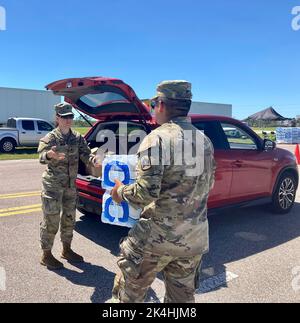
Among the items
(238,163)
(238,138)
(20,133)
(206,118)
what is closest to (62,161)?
(206,118)

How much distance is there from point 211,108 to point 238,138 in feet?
126

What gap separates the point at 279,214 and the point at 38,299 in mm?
4617

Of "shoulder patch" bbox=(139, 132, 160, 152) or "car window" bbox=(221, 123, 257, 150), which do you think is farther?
"car window" bbox=(221, 123, 257, 150)

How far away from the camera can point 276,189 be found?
616 centimetres

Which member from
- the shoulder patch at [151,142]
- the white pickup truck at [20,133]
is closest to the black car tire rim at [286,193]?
the shoulder patch at [151,142]

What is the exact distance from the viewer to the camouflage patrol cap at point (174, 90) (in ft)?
7.25

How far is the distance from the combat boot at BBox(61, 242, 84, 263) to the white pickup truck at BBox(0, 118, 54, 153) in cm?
1496

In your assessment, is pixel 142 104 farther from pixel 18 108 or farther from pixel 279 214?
pixel 18 108

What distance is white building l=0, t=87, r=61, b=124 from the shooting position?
24281 millimetres

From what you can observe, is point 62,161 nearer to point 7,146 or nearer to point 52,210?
→ point 52,210

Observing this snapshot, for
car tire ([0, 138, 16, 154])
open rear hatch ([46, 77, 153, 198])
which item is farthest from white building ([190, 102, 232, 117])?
open rear hatch ([46, 77, 153, 198])

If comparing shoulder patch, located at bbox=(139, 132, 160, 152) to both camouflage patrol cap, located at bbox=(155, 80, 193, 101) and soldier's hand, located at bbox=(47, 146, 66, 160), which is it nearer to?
camouflage patrol cap, located at bbox=(155, 80, 193, 101)
